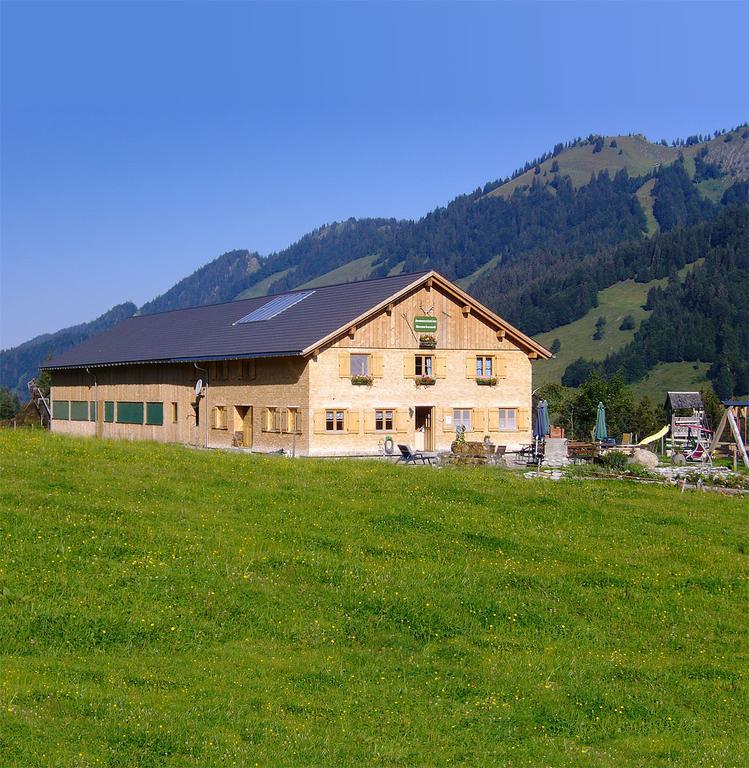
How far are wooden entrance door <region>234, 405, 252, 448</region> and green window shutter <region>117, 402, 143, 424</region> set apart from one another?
7.97 m

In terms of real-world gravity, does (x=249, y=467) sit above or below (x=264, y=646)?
above

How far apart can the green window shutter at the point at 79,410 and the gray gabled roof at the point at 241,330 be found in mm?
2297

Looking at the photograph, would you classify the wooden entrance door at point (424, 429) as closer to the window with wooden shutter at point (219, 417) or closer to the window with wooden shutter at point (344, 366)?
the window with wooden shutter at point (344, 366)

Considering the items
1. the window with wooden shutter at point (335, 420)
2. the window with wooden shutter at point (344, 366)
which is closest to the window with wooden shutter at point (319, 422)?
the window with wooden shutter at point (335, 420)

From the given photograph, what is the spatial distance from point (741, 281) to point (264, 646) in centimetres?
19433

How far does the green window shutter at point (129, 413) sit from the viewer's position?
51562 millimetres

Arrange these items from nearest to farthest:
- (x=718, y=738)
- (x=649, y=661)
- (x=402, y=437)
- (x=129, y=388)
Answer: (x=718, y=738), (x=649, y=661), (x=402, y=437), (x=129, y=388)

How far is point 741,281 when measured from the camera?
19125cm

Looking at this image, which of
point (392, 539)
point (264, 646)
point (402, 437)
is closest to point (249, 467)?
point (392, 539)

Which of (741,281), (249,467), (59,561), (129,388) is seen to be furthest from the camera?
(741,281)

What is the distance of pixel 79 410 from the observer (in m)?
58.6

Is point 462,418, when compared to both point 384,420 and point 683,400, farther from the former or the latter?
point 683,400

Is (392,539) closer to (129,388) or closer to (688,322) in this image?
(129,388)

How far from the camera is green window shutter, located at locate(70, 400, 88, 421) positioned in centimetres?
5781
